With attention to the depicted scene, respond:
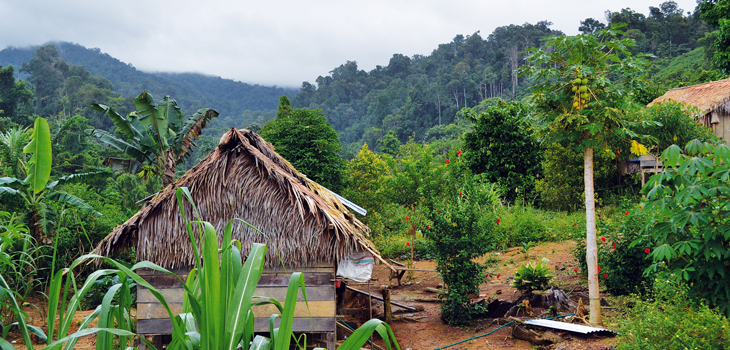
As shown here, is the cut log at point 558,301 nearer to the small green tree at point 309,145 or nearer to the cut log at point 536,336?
the cut log at point 536,336

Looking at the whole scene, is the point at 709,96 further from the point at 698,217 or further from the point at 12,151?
the point at 12,151

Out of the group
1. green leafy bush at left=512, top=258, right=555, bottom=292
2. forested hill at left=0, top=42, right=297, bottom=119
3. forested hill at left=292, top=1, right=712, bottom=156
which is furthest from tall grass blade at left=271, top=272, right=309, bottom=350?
forested hill at left=0, top=42, right=297, bottom=119

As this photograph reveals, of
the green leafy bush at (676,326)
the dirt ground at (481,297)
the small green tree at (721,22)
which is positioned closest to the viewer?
the green leafy bush at (676,326)

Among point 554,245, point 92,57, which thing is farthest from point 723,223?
point 92,57

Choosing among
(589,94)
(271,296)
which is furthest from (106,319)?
(589,94)

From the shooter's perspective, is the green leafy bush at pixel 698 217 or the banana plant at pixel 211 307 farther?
the green leafy bush at pixel 698 217

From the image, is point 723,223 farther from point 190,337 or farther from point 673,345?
point 190,337

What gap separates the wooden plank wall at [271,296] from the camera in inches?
229

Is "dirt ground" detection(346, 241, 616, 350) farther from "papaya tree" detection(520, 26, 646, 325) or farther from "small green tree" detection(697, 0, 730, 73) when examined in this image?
"small green tree" detection(697, 0, 730, 73)

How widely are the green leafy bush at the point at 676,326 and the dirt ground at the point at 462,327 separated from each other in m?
1.20

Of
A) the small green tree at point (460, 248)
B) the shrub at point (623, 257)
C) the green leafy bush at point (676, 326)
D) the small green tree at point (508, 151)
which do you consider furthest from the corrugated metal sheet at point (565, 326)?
the small green tree at point (508, 151)

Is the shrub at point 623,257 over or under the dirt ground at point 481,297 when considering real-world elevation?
over

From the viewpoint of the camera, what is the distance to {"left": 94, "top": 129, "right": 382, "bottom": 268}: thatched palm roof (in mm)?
5637

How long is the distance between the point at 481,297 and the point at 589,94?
16.0 ft
